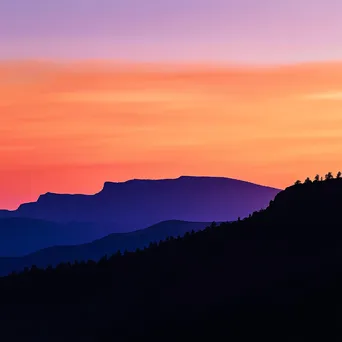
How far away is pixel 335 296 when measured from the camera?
62.6 metres

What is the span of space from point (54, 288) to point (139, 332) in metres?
29.3

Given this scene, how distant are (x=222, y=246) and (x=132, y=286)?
832cm

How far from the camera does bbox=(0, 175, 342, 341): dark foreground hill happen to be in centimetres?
6450

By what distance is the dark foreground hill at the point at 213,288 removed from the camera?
6450 cm

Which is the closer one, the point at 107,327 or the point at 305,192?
the point at 107,327

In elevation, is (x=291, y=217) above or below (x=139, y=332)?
above

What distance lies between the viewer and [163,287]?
88.1 meters

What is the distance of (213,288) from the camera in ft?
262

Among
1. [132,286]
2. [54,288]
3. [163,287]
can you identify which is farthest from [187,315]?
[54,288]

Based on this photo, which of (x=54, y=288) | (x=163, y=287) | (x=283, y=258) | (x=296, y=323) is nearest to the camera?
(x=296, y=323)

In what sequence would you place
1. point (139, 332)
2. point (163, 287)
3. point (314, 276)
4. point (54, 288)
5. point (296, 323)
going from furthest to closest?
point (54, 288), point (163, 287), point (139, 332), point (314, 276), point (296, 323)

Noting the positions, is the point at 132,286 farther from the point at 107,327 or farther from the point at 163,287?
the point at 107,327

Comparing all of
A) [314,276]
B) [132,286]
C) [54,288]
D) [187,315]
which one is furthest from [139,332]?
[54,288]

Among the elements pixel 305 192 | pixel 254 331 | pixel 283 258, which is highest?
pixel 305 192
